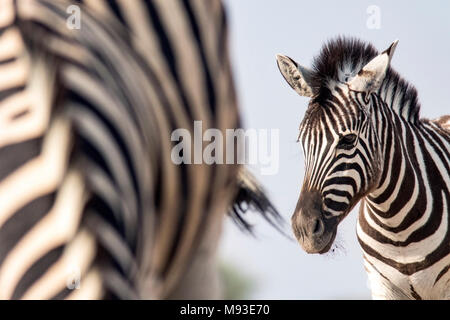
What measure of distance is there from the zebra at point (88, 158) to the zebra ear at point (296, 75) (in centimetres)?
191

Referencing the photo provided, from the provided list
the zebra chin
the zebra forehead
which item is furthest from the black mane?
the zebra chin

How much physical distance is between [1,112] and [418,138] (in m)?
2.29

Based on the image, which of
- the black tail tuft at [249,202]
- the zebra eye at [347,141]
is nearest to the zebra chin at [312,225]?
the zebra eye at [347,141]

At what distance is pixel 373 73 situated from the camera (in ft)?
8.34

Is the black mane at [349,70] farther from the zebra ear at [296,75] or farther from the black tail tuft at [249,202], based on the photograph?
the black tail tuft at [249,202]

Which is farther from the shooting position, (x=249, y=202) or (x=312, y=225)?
(x=312, y=225)

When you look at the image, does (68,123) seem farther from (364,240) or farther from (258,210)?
(364,240)

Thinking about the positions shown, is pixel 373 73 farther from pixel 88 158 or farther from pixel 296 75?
pixel 88 158

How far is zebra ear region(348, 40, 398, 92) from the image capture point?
8.24ft

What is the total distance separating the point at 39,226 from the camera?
1.45ft

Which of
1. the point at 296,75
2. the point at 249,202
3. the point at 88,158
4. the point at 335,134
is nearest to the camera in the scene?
the point at 88,158

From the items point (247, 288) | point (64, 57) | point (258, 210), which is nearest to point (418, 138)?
point (258, 210)

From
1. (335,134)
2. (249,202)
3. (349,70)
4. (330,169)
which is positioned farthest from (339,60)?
(249,202)

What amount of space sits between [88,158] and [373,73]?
2178 millimetres
